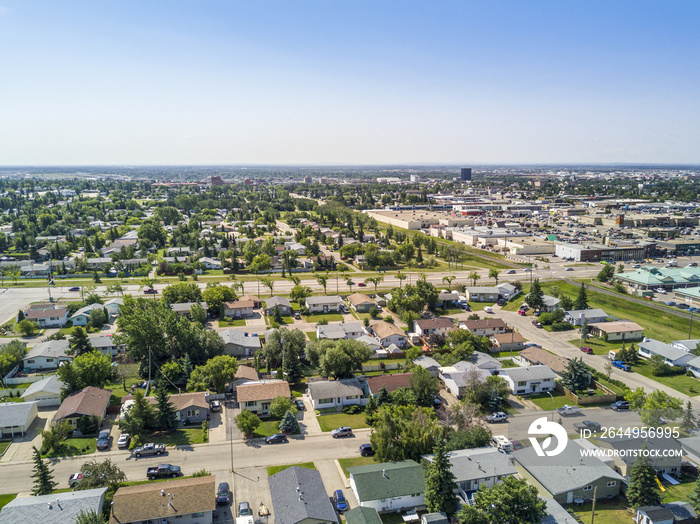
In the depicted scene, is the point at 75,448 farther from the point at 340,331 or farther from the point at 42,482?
the point at 340,331

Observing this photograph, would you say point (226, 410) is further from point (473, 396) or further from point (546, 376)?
point (546, 376)

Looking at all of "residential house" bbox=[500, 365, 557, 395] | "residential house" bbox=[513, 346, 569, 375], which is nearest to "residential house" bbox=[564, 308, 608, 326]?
"residential house" bbox=[513, 346, 569, 375]

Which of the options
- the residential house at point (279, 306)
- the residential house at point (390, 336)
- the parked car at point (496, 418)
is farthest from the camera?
the residential house at point (279, 306)

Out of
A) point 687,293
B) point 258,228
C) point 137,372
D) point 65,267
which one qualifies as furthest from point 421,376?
point 258,228

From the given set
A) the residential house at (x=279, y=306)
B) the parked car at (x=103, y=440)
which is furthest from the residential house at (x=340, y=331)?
the parked car at (x=103, y=440)

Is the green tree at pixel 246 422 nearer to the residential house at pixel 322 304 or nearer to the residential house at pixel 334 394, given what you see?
the residential house at pixel 334 394

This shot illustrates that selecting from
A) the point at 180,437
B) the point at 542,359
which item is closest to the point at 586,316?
the point at 542,359
